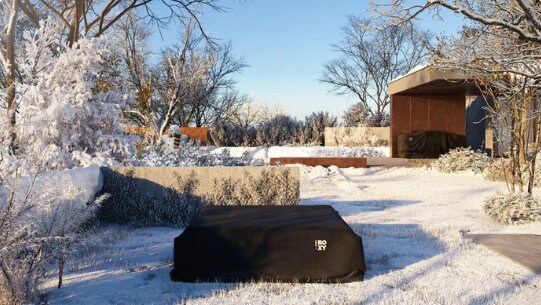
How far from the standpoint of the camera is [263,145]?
23.8 metres

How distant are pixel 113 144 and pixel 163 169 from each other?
2522mm

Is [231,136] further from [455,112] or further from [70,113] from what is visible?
[70,113]

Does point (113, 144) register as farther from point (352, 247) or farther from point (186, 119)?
point (186, 119)

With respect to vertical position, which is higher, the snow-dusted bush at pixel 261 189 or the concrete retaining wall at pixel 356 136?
the concrete retaining wall at pixel 356 136

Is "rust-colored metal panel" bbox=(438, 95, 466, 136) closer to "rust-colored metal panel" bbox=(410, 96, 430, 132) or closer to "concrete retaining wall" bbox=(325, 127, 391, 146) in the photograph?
"rust-colored metal panel" bbox=(410, 96, 430, 132)

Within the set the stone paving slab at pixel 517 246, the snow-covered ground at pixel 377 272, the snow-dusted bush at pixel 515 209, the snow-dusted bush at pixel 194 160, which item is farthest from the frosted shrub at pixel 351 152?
the stone paving slab at pixel 517 246

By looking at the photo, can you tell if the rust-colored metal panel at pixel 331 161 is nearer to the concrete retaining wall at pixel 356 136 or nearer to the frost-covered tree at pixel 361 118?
the concrete retaining wall at pixel 356 136

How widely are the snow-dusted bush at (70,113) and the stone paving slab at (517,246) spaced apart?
648cm

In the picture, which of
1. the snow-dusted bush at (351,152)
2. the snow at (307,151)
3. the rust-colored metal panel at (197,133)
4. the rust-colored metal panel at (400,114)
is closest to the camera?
the rust-colored metal panel at (400,114)

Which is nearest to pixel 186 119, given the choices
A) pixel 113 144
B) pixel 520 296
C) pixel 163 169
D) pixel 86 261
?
pixel 113 144

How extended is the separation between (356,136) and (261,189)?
54.8 feet

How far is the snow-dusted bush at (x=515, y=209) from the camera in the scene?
6715mm

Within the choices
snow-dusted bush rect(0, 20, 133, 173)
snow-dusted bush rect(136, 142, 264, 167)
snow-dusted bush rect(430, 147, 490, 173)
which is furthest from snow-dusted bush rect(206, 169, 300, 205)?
snow-dusted bush rect(430, 147, 490, 173)

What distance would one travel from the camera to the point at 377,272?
14.3 ft
